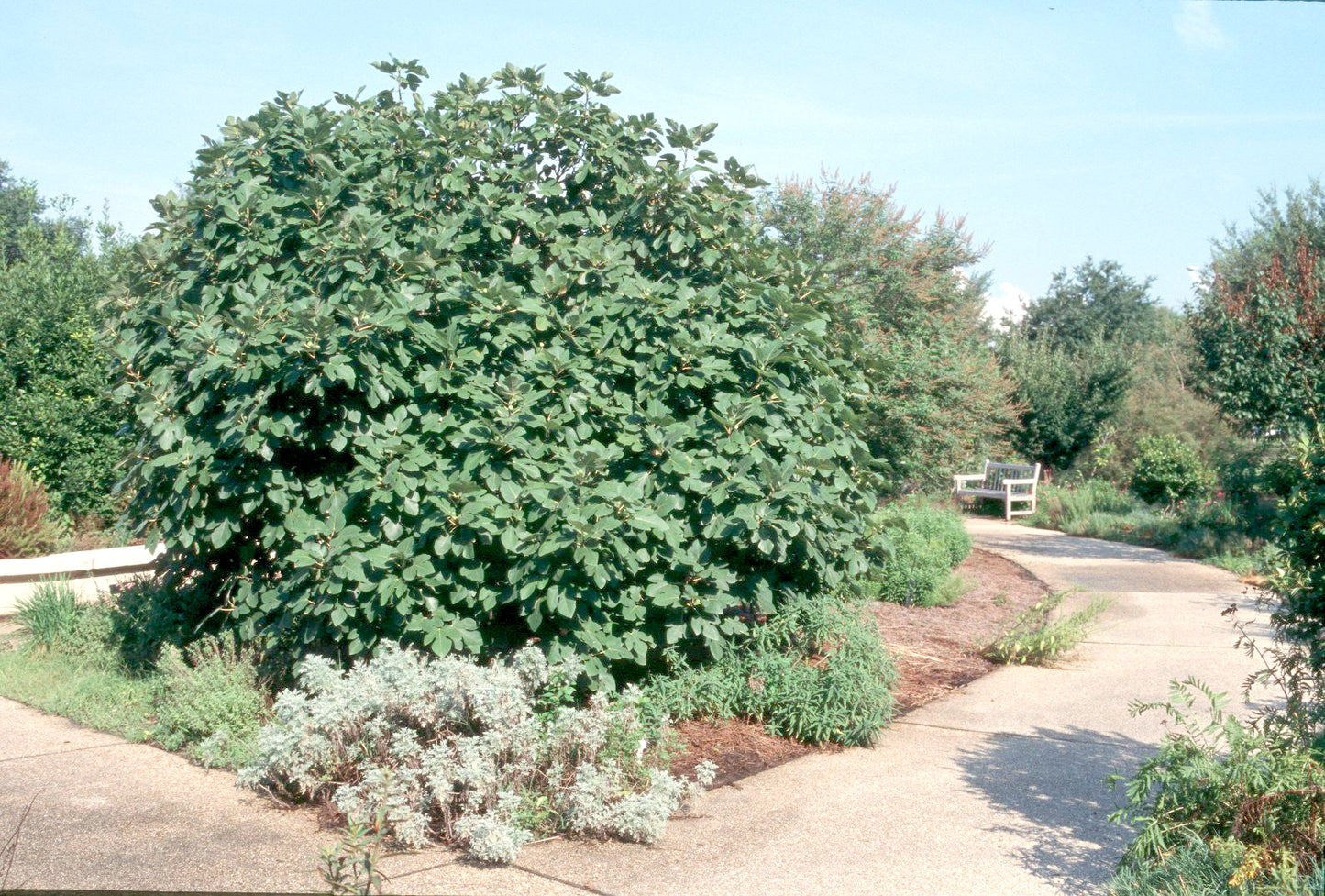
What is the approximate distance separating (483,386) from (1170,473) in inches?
613

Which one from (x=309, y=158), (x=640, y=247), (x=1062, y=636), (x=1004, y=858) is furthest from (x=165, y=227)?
(x=1062, y=636)

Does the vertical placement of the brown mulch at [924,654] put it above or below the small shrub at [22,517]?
below

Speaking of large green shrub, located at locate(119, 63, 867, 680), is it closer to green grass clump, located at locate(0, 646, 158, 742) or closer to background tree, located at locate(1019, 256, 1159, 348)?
→ green grass clump, located at locate(0, 646, 158, 742)

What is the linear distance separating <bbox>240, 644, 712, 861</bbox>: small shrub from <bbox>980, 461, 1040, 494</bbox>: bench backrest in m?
18.1

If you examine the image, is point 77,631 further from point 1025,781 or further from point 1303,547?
point 1303,547

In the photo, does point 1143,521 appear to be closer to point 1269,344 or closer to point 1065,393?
point 1269,344

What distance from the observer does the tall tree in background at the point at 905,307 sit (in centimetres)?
1187

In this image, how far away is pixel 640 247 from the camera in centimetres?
611

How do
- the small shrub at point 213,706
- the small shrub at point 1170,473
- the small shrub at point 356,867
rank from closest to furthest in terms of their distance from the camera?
the small shrub at point 356,867 < the small shrub at point 213,706 < the small shrub at point 1170,473

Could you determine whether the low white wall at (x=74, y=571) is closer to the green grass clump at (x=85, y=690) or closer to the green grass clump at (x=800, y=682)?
the green grass clump at (x=85, y=690)

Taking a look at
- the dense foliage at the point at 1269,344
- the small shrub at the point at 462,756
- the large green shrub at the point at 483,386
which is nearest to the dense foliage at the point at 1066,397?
the dense foliage at the point at 1269,344

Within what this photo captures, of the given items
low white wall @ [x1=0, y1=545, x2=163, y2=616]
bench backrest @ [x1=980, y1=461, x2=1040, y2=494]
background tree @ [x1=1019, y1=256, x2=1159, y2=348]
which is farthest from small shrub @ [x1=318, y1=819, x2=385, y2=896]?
background tree @ [x1=1019, y1=256, x2=1159, y2=348]

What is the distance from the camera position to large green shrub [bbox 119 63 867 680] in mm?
5199

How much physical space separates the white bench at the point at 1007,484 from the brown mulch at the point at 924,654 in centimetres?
826
